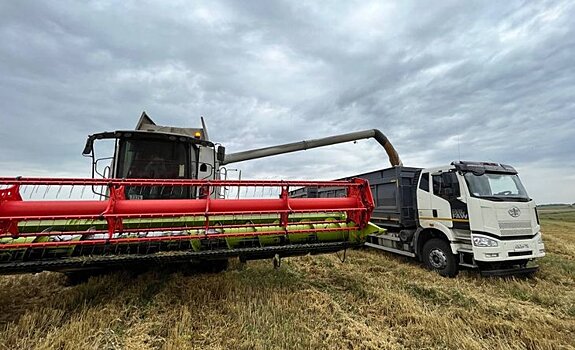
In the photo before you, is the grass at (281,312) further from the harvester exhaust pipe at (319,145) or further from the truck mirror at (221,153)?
the harvester exhaust pipe at (319,145)

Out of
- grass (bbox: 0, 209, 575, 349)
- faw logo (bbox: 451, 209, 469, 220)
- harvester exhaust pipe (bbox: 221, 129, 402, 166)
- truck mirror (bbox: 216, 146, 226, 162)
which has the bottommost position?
grass (bbox: 0, 209, 575, 349)

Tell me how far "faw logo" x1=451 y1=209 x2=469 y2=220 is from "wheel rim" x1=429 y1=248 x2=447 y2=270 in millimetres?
837

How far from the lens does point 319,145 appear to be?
13711mm

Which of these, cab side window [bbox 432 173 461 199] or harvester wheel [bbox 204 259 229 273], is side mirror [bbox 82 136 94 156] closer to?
harvester wheel [bbox 204 259 229 273]

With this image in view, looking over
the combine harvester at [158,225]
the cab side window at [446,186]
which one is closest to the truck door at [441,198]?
the cab side window at [446,186]

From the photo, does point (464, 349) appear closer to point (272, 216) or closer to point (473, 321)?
point (473, 321)

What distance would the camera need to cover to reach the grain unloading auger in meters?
3.19

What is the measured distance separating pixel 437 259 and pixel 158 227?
5.72 meters

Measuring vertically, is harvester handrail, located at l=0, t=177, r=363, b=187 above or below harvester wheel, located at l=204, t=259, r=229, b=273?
above

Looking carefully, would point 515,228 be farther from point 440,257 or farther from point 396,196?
point 396,196

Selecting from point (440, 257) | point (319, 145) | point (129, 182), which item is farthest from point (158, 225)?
Answer: point (319, 145)

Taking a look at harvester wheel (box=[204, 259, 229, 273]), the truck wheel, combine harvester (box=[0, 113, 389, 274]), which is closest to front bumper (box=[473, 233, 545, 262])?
the truck wheel

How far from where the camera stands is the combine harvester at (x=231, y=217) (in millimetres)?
3287

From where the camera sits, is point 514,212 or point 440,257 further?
point 440,257
